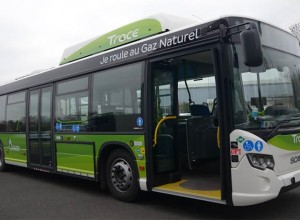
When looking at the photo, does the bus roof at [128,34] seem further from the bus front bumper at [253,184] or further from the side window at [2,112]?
the side window at [2,112]

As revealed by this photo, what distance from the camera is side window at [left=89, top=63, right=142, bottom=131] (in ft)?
21.8

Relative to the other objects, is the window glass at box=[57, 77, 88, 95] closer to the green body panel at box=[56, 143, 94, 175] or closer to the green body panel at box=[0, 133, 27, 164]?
the green body panel at box=[56, 143, 94, 175]

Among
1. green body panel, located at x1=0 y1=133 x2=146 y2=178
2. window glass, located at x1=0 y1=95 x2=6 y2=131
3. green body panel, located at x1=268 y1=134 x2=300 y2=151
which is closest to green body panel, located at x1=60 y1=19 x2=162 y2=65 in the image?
green body panel, located at x1=0 y1=133 x2=146 y2=178

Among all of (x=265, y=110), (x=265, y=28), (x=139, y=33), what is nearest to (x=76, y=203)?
(x=139, y=33)

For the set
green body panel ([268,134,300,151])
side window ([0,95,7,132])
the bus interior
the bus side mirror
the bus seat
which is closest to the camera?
the bus side mirror

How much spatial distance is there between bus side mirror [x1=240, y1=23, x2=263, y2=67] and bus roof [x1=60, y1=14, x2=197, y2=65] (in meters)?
2.07

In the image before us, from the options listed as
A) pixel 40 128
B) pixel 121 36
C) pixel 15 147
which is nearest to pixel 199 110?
pixel 121 36

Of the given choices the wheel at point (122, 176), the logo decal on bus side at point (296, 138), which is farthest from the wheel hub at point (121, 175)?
the logo decal on bus side at point (296, 138)

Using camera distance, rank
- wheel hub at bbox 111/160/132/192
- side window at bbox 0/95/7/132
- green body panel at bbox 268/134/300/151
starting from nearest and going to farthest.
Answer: green body panel at bbox 268/134/300/151 → wheel hub at bbox 111/160/132/192 → side window at bbox 0/95/7/132

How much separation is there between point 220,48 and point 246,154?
1471 mm

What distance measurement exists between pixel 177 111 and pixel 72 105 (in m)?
2.46

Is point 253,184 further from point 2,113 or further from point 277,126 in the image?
point 2,113

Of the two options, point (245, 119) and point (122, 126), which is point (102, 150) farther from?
point (245, 119)

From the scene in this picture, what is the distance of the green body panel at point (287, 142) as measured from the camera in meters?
5.07
